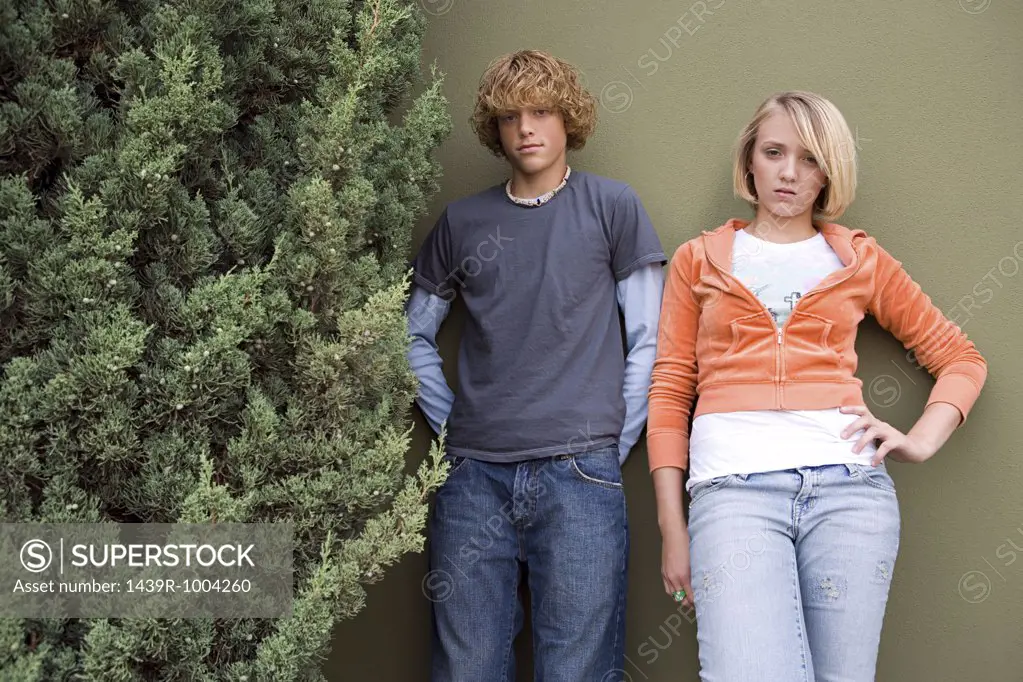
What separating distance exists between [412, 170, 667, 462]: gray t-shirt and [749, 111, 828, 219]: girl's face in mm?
365

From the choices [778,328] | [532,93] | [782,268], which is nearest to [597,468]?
[778,328]

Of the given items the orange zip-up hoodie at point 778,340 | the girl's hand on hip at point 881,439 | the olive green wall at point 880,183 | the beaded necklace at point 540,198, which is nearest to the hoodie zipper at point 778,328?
the orange zip-up hoodie at point 778,340

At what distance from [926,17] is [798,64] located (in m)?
0.39

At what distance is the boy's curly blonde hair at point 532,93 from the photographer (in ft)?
9.11

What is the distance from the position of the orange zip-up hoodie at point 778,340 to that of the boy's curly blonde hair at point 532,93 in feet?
1.64

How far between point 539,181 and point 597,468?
853mm

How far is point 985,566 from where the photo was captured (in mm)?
2797

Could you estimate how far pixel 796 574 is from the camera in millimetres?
2316

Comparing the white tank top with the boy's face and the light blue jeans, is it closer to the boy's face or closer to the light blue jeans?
the light blue jeans

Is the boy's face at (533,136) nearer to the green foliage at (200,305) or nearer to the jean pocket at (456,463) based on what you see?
the green foliage at (200,305)

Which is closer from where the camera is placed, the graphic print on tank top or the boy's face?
the graphic print on tank top

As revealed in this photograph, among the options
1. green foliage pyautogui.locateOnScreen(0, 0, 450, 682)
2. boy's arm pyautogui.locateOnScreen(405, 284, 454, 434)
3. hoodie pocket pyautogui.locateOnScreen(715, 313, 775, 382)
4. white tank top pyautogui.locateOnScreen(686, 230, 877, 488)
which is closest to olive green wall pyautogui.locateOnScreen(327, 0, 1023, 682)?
boy's arm pyautogui.locateOnScreen(405, 284, 454, 434)

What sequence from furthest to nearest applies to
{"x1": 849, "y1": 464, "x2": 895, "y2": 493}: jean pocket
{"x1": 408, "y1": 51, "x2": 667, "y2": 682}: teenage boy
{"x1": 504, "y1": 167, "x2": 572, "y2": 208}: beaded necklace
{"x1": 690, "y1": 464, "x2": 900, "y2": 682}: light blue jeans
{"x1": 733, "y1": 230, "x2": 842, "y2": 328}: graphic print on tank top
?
{"x1": 504, "y1": 167, "x2": 572, "y2": 208}: beaded necklace < {"x1": 408, "y1": 51, "x2": 667, "y2": 682}: teenage boy < {"x1": 733, "y1": 230, "x2": 842, "y2": 328}: graphic print on tank top < {"x1": 849, "y1": 464, "x2": 895, "y2": 493}: jean pocket < {"x1": 690, "y1": 464, "x2": 900, "y2": 682}: light blue jeans

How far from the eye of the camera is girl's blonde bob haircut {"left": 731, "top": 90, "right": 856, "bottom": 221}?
256cm
